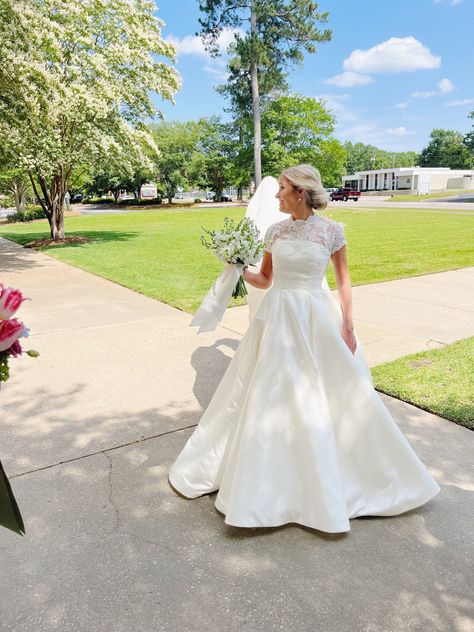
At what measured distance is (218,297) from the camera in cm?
352

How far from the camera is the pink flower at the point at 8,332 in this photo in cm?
134

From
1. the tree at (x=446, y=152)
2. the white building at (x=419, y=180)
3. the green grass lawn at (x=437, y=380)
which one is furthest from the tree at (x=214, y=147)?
the tree at (x=446, y=152)

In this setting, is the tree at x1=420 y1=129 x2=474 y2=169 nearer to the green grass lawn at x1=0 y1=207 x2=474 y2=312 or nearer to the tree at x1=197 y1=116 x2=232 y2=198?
the tree at x1=197 y1=116 x2=232 y2=198

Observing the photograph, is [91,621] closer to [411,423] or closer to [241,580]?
[241,580]

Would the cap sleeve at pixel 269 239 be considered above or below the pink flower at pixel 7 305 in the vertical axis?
below

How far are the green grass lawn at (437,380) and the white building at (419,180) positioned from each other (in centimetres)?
7485

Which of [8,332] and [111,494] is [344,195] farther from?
[8,332]

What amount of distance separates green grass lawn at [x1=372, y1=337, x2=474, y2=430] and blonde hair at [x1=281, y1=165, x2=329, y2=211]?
7.60 ft

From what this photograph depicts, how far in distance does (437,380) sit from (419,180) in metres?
83.5

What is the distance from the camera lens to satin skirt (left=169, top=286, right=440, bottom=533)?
2822mm

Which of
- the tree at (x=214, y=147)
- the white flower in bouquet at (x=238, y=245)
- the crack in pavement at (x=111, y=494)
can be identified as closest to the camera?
Answer: the crack in pavement at (x=111, y=494)

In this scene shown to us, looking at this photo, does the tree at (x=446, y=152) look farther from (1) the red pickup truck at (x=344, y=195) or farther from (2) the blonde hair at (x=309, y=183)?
(2) the blonde hair at (x=309, y=183)

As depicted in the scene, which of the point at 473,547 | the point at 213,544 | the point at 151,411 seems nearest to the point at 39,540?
the point at 213,544

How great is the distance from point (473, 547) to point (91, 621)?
201cm
